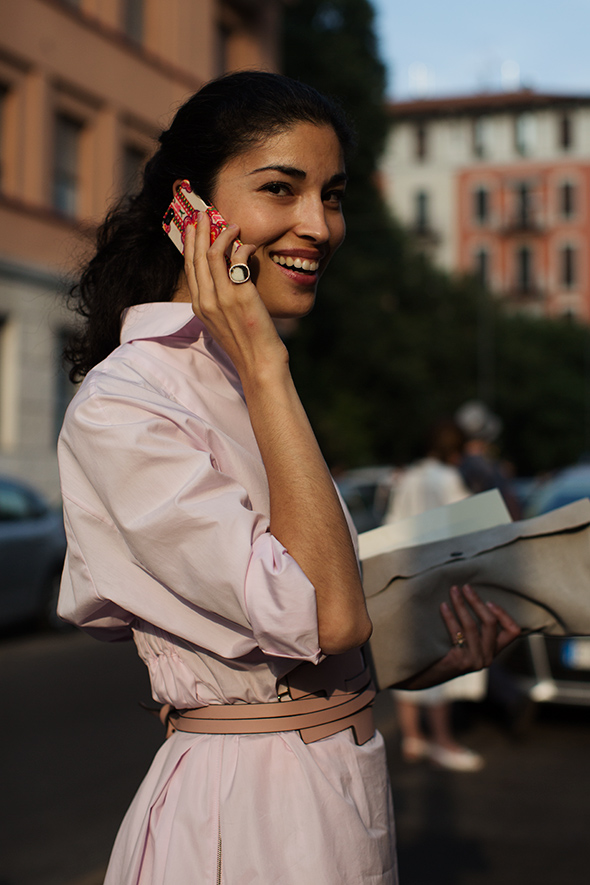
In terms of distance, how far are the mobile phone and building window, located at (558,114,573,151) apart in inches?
2755

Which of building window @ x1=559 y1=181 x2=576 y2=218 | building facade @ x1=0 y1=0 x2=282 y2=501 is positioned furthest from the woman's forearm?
building window @ x1=559 y1=181 x2=576 y2=218

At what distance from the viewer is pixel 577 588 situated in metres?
1.99

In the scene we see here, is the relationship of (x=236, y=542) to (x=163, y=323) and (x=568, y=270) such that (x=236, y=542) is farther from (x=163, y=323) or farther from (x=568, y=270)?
(x=568, y=270)

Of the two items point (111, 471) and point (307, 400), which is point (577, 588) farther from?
point (307, 400)

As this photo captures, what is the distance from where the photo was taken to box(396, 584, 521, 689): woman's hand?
6.45 feet

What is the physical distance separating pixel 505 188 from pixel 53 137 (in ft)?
175

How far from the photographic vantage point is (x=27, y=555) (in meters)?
10.8

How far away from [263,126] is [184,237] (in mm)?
234

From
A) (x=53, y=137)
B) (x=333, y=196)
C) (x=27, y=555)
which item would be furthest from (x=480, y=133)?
(x=333, y=196)

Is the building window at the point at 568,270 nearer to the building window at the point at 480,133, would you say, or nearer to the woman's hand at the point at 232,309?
the building window at the point at 480,133

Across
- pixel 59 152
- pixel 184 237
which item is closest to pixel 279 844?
pixel 184 237

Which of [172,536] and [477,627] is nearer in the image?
[172,536]

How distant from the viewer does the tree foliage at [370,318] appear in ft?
115

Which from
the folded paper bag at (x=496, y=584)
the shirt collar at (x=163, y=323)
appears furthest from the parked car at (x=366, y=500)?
the shirt collar at (x=163, y=323)
